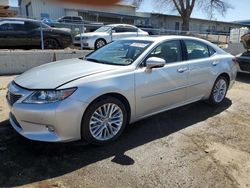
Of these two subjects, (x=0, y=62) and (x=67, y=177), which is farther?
(x=0, y=62)

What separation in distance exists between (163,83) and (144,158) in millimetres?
1334

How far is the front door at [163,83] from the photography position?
3.94 m

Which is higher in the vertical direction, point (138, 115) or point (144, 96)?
point (144, 96)

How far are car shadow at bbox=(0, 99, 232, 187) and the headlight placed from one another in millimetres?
686

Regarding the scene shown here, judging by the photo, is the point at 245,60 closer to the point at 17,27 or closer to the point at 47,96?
the point at 47,96

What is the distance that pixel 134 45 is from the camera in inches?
175

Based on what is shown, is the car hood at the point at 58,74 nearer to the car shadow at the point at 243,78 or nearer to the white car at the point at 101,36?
the car shadow at the point at 243,78

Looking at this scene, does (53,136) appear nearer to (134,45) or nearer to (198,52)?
(134,45)

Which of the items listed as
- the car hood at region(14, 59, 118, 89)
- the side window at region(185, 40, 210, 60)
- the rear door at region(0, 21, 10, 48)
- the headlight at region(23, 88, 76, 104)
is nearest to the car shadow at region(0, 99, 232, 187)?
the headlight at region(23, 88, 76, 104)

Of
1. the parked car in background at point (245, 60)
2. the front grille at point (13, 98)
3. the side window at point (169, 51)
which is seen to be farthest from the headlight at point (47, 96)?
the parked car in background at point (245, 60)

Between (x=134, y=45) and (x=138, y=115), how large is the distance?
1197 mm

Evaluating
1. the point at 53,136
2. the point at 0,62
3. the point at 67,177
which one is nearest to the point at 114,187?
the point at 67,177

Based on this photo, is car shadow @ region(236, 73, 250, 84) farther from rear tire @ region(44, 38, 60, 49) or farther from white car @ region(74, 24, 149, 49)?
rear tire @ region(44, 38, 60, 49)

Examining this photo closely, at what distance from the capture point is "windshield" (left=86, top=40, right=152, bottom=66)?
4129 mm
